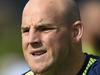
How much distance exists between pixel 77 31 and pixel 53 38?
225mm

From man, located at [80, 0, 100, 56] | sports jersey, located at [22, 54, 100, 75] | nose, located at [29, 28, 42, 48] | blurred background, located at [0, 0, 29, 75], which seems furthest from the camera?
blurred background, located at [0, 0, 29, 75]

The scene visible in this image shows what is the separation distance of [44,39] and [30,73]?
0.41 metres

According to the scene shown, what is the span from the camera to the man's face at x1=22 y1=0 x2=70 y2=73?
147 inches

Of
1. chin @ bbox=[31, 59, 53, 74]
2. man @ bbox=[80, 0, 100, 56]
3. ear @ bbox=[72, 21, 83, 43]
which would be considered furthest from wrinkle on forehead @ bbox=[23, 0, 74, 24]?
man @ bbox=[80, 0, 100, 56]

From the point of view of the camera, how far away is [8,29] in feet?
22.2

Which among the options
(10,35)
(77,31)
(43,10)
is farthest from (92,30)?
(10,35)

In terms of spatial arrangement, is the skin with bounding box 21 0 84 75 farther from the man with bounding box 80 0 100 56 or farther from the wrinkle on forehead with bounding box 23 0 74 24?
the man with bounding box 80 0 100 56

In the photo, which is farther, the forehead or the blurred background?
the blurred background

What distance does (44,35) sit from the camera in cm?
375

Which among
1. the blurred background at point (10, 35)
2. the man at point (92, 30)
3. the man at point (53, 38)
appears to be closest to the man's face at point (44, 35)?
the man at point (53, 38)

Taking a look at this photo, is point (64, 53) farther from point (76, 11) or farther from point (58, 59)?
point (76, 11)

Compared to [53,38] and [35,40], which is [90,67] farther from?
[35,40]

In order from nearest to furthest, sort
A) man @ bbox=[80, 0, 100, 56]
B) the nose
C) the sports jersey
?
the nose < the sports jersey < man @ bbox=[80, 0, 100, 56]

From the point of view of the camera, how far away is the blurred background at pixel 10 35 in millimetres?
6418
